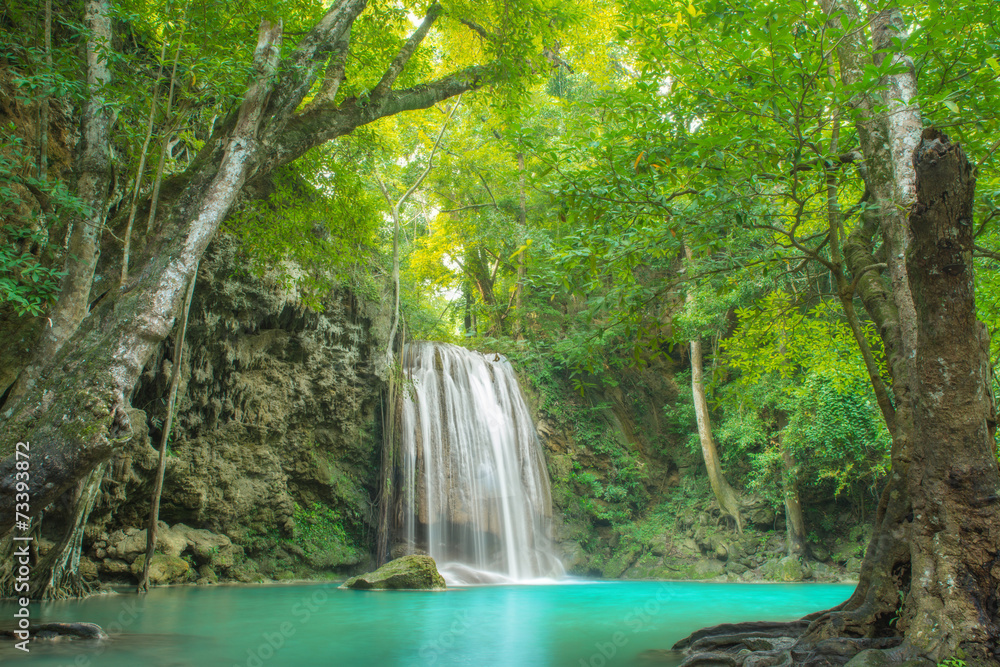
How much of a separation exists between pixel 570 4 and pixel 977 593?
871cm

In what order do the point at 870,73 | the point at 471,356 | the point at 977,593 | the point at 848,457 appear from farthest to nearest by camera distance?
the point at 471,356, the point at 848,457, the point at 870,73, the point at 977,593

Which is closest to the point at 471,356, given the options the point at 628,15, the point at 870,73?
the point at 628,15

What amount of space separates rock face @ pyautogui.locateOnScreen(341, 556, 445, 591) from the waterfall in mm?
1858

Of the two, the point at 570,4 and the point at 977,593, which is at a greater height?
the point at 570,4

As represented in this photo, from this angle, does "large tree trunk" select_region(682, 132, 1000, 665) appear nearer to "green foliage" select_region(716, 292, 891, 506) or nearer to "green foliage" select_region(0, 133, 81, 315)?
"green foliage" select_region(716, 292, 891, 506)

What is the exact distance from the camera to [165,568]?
972 cm

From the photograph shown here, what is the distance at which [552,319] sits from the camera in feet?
61.0

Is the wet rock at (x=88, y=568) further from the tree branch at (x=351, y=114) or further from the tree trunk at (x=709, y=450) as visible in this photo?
the tree trunk at (x=709, y=450)

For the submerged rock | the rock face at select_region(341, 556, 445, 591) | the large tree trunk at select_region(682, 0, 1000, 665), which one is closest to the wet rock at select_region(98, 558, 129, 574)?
the rock face at select_region(341, 556, 445, 591)

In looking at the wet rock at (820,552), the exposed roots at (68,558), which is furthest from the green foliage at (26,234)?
the wet rock at (820,552)

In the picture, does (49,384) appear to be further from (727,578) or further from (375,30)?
(727,578)

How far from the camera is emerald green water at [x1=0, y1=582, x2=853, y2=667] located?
471cm

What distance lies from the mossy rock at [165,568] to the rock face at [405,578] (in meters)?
2.89

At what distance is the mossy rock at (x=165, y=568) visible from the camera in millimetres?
9320
